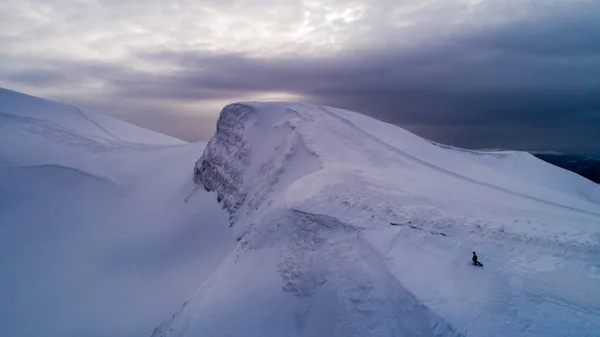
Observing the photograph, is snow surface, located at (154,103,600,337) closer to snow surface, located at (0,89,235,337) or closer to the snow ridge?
the snow ridge

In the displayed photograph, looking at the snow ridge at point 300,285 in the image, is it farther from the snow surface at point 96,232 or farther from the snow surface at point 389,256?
the snow surface at point 96,232

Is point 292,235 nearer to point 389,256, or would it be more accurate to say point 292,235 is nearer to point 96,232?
point 389,256

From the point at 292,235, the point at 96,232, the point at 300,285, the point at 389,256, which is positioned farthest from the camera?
the point at 96,232

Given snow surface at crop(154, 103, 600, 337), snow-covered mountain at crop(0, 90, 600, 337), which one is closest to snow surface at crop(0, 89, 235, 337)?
snow-covered mountain at crop(0, 90, 600, 337)

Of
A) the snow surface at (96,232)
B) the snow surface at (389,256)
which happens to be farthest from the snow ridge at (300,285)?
the snow surface at (96,232)

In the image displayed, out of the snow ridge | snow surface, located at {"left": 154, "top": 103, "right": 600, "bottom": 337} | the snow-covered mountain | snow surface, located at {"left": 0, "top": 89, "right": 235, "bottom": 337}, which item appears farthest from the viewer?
snow surface, located at {"left": 0, "top": 89, "right": 235, "bottom": 337}

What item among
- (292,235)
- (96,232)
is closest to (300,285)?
(292,235)

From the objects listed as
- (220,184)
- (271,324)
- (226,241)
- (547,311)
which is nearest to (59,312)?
(226,241)
